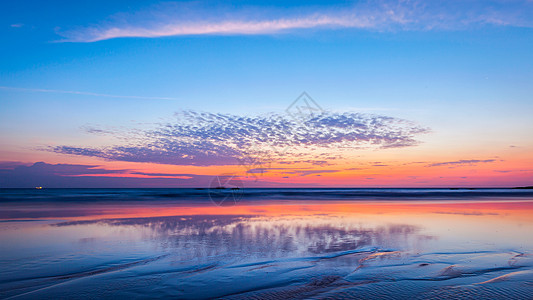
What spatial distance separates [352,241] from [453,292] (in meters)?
4.90

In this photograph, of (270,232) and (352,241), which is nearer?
(352,241)

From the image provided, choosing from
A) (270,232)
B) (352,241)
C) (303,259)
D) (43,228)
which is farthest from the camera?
(43,228)

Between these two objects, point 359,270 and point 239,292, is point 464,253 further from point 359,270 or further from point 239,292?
point 239,292

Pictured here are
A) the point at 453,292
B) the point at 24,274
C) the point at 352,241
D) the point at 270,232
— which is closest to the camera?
the point at 453,292

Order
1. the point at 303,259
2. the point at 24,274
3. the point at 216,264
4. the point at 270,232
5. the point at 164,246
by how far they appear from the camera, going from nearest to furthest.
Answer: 1. the point at 24,274
2. the point at 216,264
3. the point at 303,259
4. the point at 164,246
5. the point at 270,232

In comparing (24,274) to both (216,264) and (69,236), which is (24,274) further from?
(69,236)

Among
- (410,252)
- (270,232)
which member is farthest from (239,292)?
(270,232)

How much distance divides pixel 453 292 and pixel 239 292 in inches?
151

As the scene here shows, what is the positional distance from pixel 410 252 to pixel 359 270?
258 centimetres

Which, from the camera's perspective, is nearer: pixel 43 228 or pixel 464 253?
pixel 464 253

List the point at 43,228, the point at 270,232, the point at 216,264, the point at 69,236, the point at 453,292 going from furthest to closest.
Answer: the point at 43,228 → the point at 270,232 → the point at 69,236 → the point at 216,264 → the point at 453,292

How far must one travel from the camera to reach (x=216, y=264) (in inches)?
311

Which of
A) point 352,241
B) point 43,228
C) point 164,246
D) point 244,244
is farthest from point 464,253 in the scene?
point 43,228

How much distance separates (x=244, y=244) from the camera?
1022 centimetres
